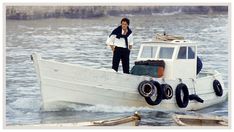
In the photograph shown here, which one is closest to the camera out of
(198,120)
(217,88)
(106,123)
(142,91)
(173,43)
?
(106,123)

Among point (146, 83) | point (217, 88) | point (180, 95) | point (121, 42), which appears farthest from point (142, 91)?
point (217, 88)

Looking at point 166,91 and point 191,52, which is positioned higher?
point 191,52

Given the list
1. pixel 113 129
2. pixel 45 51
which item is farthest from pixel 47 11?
pixel 113 129

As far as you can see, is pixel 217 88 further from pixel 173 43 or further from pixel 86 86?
pixel 86 86

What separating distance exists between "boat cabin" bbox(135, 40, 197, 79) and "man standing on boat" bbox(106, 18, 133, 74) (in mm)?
289

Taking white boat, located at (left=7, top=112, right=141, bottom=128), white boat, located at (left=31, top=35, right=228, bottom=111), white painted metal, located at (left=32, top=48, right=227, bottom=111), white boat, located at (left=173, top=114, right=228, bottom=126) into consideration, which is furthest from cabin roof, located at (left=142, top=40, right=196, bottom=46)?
white boat, located at (left=7, top=112, right=141, bottom=128)

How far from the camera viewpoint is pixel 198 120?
1764cm

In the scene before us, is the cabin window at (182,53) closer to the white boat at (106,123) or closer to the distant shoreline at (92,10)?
the distant shoreline at (92,10)

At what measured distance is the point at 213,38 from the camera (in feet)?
58.4

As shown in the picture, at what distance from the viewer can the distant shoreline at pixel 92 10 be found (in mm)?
17578

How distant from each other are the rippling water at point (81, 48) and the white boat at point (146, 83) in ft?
0.34

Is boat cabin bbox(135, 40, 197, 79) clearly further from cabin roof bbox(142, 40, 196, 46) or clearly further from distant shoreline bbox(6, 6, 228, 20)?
distant shoreline bbox(6, 6, 228, 20)

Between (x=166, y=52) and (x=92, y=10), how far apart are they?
1.16m

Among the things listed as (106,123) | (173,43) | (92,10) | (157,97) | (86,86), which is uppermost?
(92,10)
